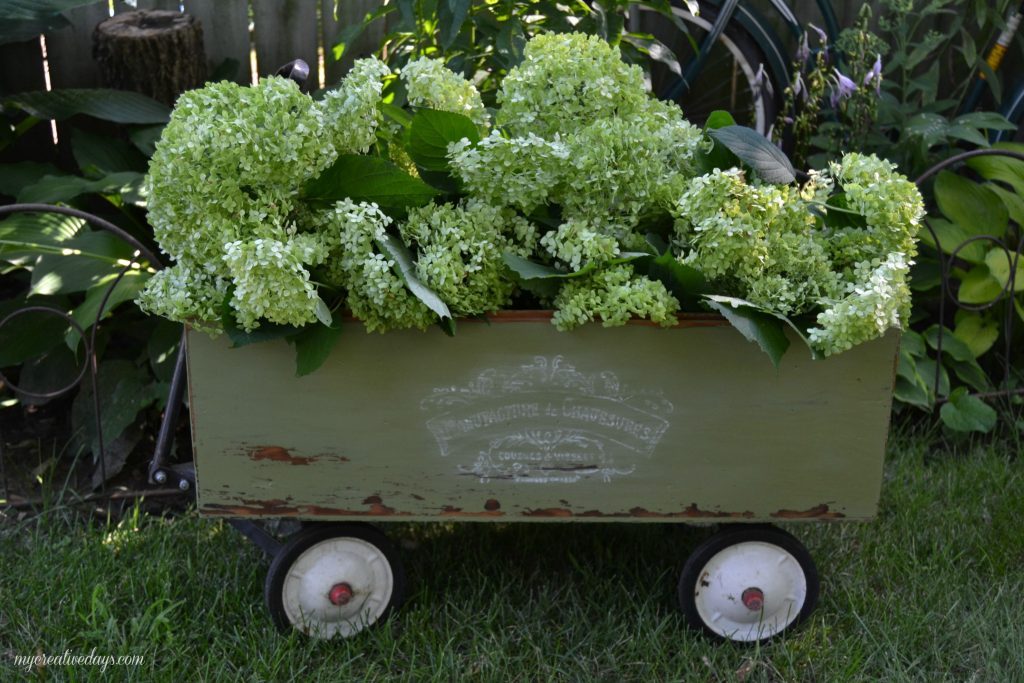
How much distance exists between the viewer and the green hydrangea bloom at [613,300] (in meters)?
1.76

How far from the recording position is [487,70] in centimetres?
288

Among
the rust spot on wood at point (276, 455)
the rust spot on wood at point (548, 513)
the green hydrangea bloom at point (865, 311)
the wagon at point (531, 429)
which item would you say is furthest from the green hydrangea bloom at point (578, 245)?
the rust spot on wood at point (276, 455)

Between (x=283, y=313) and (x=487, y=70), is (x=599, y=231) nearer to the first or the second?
(x=283, y=313)

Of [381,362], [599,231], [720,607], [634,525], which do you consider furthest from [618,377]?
[634,525]

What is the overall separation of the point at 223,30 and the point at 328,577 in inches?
79.7

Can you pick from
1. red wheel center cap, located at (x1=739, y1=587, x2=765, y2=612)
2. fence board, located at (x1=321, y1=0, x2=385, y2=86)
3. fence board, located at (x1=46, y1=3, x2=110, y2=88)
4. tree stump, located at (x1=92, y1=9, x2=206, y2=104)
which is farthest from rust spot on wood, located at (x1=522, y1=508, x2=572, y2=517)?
fence board, located at (x1=46, y1=3, x2=110, y2=88)

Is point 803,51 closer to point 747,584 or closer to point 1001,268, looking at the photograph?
point 1001,268

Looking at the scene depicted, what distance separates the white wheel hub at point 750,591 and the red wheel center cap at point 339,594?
697 millimetres

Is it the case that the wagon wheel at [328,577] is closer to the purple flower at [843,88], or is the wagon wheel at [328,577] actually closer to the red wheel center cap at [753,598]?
the red wheel center cap at [753,598]

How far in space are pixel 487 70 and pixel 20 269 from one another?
4.99 ft

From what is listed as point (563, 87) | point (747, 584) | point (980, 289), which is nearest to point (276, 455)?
point (563, 87)

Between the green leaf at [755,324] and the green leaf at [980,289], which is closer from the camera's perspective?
the green leaf at [755,324]

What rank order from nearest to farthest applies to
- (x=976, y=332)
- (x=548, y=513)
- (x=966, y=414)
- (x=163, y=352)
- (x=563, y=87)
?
(x=563, y=87) < (x=548, y=513) < (x=163, y=352) < (x=966, y=414) < (x=976, y=332)

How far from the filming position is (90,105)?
9.62ft
